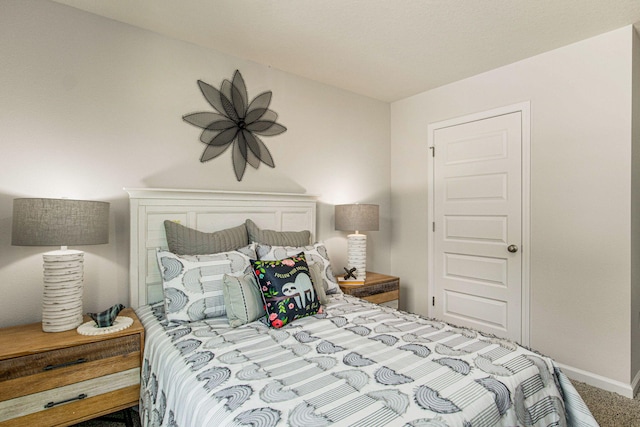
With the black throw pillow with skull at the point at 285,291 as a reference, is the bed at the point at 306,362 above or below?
below

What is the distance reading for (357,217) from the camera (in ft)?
10.1

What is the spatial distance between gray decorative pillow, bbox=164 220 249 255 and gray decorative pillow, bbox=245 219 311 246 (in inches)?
8.1

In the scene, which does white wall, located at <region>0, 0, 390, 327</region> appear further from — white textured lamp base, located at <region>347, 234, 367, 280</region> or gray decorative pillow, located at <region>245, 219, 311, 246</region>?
white textured lamp base, located at <region>347, 234, 367, 280</region>

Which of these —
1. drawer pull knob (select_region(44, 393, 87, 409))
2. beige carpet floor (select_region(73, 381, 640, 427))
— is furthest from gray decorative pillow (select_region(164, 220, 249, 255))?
beige carpet floor (select_region(73, 381, 640, 427))

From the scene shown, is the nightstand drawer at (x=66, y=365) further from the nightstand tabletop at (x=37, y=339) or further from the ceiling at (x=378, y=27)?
the ceiling at (x=378, y=27)

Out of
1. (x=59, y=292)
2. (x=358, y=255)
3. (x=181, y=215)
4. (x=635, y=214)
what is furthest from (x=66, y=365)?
(x=635, y=214)

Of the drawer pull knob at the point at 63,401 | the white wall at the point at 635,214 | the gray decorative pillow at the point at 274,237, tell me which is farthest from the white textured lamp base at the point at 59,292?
the white wall at the point at 635,214

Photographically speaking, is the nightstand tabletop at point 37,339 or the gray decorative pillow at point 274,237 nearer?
the nightstand tabletop at point 37,339

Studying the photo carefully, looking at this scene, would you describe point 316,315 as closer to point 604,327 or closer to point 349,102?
point 604,327

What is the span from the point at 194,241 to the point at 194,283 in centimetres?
37

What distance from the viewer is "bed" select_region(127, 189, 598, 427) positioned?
3.64 feet

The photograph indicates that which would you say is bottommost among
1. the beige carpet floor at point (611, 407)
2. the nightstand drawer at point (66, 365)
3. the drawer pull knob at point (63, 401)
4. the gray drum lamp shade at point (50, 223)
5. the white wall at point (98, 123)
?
the beige carpet floor at point (611, 407)

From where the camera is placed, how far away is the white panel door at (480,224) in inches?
112

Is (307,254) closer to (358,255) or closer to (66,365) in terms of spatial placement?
(358,255)
